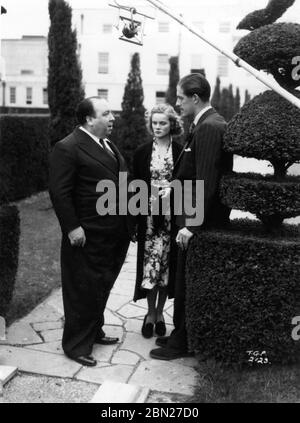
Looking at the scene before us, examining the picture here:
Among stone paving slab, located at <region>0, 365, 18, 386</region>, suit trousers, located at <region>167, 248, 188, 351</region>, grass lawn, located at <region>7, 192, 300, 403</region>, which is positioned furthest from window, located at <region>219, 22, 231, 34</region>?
stone paving slab, located at <region>0, 365, 18, 386</region>

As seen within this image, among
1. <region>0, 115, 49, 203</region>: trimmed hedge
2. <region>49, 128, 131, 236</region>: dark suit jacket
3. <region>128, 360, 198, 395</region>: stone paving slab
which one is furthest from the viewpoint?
<region>0, 115, 49, 203</region>: trimmed hedge

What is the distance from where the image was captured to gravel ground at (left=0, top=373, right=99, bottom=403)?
12.1 ft

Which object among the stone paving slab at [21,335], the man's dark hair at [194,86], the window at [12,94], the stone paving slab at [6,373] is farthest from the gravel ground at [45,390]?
the window at [12,94]

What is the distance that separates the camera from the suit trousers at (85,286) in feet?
14.2

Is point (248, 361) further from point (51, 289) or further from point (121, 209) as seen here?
point (51, 289)

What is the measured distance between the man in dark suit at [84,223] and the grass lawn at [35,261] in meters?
1.03

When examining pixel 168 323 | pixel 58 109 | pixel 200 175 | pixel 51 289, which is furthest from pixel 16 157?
pixel 200 175

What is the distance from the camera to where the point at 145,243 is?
483 cm

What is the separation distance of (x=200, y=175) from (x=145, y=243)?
103 centimetres

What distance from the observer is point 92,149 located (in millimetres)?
4332

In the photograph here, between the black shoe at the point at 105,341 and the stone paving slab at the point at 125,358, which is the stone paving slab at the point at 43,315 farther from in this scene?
A: the stone paving slab at the point at 125,358

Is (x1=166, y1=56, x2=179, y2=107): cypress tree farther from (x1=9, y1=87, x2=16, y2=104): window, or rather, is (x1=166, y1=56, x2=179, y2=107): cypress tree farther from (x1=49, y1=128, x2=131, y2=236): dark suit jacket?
(x1=9, y1=87, x2=16, y2=104): window

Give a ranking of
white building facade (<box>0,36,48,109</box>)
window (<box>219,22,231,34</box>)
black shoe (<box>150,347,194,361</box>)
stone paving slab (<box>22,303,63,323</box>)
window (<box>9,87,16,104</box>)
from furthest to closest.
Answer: window (<box>9,87,16,104</box>)
white building facade (<box>0,36,48,109</box>)
window (<box>219,22,231,34</box>)
stone paving slab (<box>22,303,63,323</box>)
black shoe (<box>150,347,194,361</box>)

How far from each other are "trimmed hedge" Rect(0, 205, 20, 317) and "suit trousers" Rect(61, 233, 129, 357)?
675 mm
